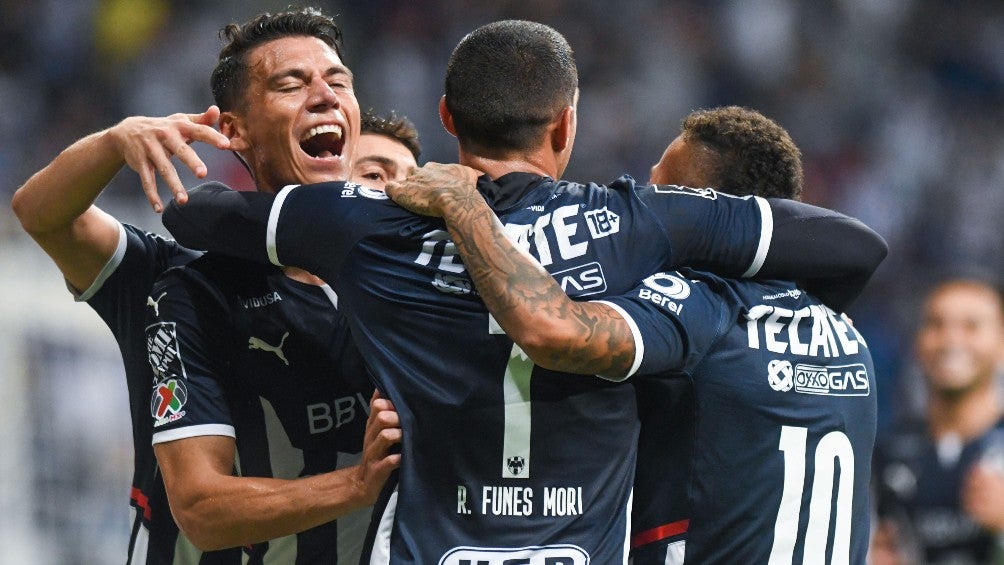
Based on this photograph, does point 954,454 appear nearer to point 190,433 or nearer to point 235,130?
point 235,130

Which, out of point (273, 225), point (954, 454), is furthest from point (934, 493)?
point (273, 225)

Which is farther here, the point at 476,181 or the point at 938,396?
the point at 938,396

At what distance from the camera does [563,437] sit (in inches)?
124

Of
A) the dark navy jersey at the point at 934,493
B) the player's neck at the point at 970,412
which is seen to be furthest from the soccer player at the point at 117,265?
the player's neck at the point at 970,412

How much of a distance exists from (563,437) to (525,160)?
2.37 feet

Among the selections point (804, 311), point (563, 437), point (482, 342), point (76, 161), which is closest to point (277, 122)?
point (76, 161)

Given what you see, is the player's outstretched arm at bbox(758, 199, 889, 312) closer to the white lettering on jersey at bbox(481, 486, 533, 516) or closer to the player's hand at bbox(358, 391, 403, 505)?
the white lettering on jersey at bbox(481, 486, 533, 516)

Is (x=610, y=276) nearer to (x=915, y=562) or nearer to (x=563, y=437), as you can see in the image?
(x=563, y=437)

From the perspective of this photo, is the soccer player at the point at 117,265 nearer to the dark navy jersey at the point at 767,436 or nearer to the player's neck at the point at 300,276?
the player's neck at the point at 300,276

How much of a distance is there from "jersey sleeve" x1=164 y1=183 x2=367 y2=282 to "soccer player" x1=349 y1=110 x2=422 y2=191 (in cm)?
126

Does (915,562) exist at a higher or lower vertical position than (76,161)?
lower

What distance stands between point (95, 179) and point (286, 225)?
0.65m

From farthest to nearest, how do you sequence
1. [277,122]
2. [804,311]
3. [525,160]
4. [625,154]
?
[625,154] < [277,122] < [804,311] < [525,160]

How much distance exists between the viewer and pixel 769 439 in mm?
3461
